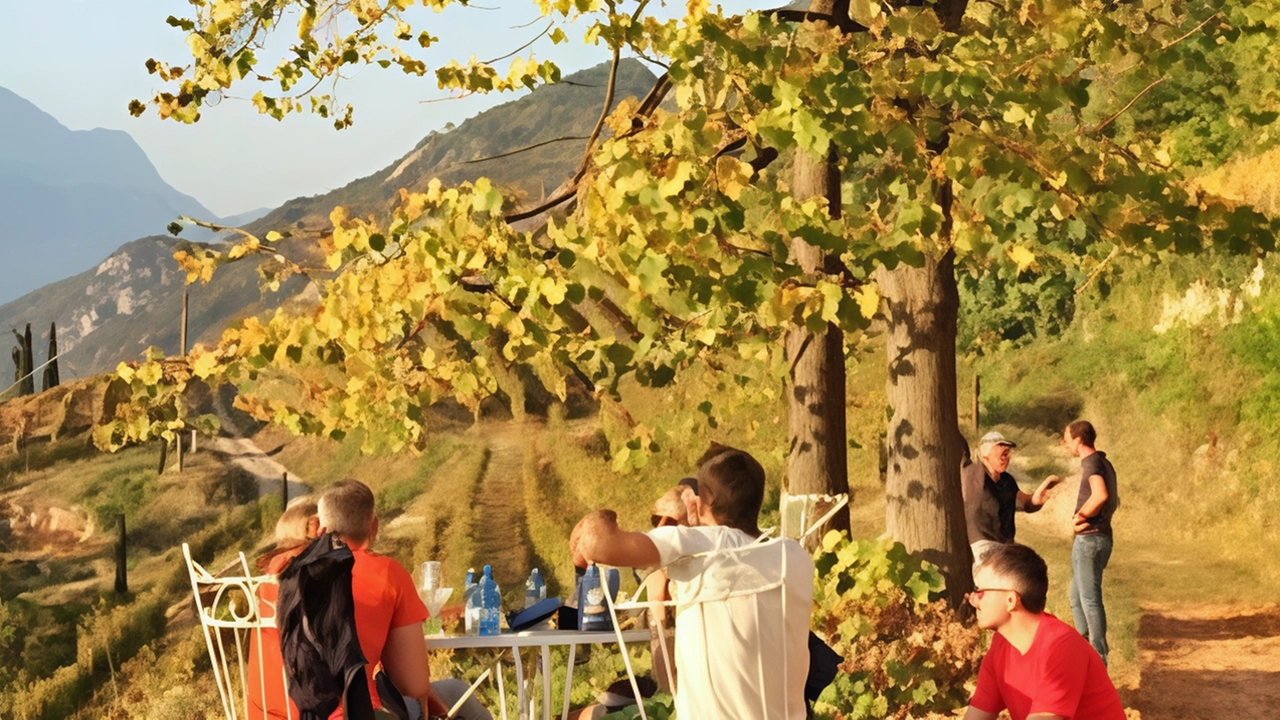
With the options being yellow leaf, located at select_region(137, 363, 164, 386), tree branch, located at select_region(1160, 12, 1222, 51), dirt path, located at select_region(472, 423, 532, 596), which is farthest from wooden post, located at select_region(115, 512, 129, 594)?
tree branch, located at select_region(1160, 12, 1222, 51)

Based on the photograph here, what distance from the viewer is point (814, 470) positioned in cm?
755

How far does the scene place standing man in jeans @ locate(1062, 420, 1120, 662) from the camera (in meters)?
6.93

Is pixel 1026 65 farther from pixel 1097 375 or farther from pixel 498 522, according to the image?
pixel 1097 375

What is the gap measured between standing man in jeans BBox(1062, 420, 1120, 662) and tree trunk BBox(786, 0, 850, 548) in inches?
49.7

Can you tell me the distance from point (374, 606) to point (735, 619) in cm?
99

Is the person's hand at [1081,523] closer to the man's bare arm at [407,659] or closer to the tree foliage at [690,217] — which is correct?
the tree foliage at [690,217]

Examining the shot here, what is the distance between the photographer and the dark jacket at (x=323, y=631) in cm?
332

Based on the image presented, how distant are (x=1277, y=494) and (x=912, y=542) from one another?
8.50 m

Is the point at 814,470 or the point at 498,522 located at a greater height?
the point at 814,470

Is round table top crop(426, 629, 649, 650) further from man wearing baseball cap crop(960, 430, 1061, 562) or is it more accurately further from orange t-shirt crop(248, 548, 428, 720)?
man wearing baseball cap crop(960, 430, 1061, 562)

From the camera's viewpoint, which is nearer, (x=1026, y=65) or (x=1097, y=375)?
(x=1026, y=65)

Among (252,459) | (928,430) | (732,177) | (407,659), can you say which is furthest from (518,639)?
(252,459)

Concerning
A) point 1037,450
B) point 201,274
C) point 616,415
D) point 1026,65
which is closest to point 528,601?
point 201,274

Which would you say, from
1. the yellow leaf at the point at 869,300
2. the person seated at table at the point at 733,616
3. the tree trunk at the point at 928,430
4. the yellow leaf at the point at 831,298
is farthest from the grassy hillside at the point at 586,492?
the person seated at table at the point at 733,616
